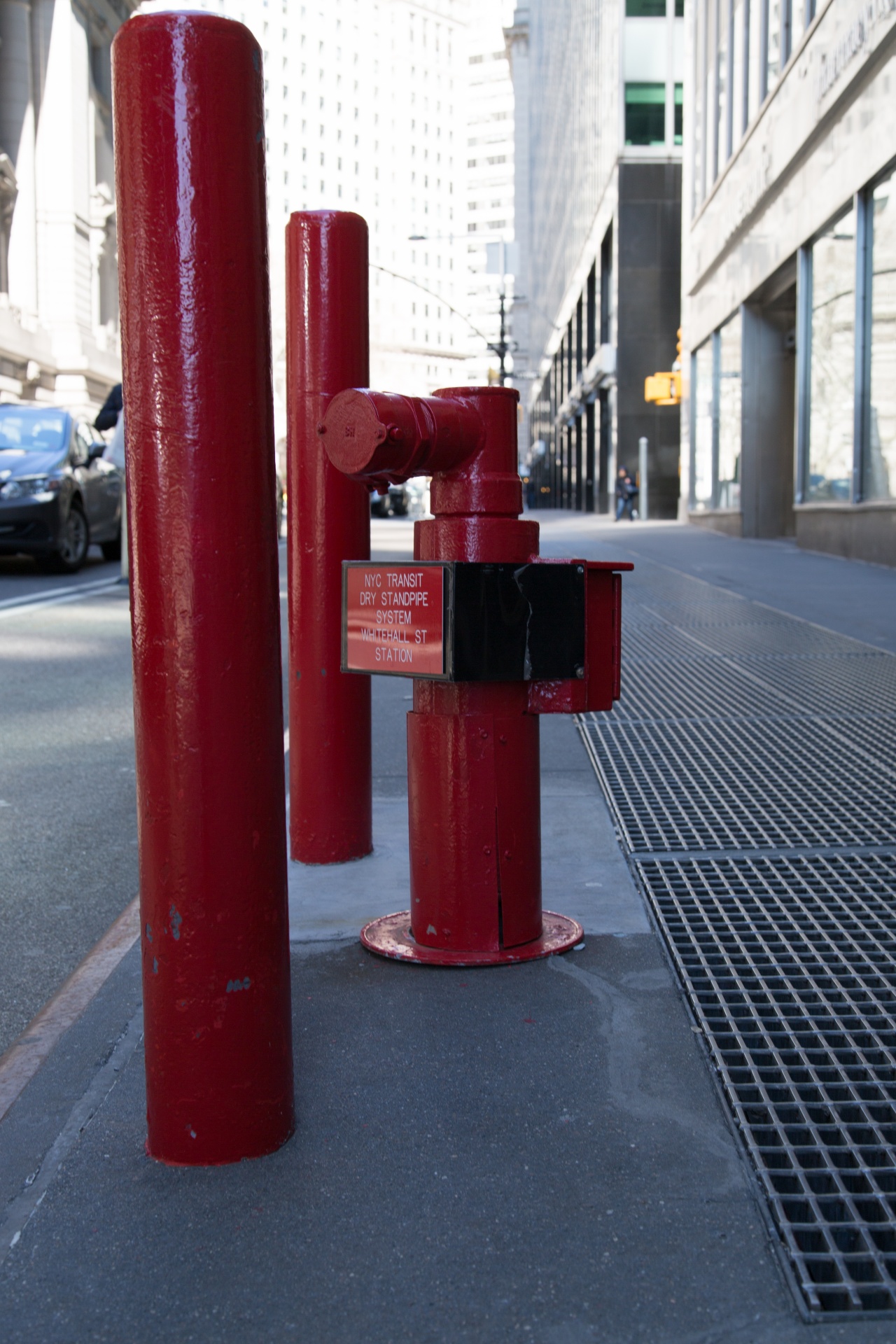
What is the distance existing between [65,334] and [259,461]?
146 feet

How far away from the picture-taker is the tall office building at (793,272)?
1355 cm

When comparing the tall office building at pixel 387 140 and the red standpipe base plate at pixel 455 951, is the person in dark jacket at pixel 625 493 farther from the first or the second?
the tall office building at pixel 387 140

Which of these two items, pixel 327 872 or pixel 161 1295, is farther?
pixel 327 872

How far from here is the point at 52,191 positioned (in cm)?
4450

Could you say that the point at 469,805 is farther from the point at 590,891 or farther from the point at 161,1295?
the point at 161,1295

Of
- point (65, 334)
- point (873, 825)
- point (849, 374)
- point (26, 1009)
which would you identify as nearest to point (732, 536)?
point (849, 374)

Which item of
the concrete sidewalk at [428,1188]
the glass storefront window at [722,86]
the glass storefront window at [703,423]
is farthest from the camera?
the glass storefront window at [703,423]

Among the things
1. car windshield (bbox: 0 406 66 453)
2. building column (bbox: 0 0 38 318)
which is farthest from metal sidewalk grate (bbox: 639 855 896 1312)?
building column (bbox: 0 0 38 318)

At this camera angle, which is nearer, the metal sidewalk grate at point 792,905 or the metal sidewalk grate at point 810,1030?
the metal sidewalk grate at point 810,1030

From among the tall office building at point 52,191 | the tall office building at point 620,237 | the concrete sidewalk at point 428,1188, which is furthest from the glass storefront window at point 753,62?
the tall office building at point 52,191

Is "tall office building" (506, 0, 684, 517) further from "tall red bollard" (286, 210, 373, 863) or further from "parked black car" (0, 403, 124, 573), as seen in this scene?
"tall red bollard" (286, 210, 373, 863)

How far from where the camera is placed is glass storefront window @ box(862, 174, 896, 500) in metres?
13.1

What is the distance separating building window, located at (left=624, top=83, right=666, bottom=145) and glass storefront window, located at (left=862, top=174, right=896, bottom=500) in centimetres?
2255

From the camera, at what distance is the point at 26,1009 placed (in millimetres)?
2684
